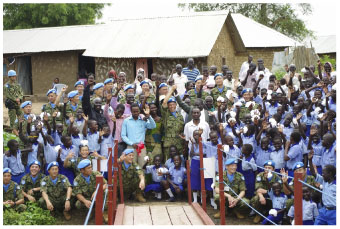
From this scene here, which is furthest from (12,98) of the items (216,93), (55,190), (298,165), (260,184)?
(298,165)

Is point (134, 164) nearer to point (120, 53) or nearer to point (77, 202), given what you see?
point (77, 202)

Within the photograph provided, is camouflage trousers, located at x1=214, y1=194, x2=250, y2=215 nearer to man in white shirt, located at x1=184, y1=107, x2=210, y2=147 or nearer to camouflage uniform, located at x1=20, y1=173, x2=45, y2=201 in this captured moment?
man in white shirt, located at x1=184, y1=107, x2=210, y2=147

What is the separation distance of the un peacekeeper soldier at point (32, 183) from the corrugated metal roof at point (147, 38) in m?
10.2

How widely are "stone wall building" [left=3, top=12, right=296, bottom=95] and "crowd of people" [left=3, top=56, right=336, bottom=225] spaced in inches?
328

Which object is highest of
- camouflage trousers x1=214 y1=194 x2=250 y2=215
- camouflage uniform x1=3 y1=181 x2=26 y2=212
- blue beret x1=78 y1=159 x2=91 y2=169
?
blue beret x1=78 y1=159 x2=91 y2=169

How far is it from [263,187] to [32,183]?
4195 mm

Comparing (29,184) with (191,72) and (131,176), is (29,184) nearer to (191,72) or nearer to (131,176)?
(131,176)

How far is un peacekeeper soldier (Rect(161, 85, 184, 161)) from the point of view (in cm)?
1049

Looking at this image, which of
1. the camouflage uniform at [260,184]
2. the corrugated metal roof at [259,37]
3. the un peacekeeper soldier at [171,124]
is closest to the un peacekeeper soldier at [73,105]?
the un peacekeeper soldier at [171,124]

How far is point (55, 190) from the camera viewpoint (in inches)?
381

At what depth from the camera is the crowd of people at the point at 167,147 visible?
31.4 feet

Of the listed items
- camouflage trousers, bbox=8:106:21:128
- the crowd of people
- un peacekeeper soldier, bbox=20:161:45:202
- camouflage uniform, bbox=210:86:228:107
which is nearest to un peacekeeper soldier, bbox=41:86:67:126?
the crowd of people

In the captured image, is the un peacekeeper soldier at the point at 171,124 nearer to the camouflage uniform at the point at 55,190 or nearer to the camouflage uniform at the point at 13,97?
the camouflage uniform at the point at 55,190

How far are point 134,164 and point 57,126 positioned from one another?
1.65m
